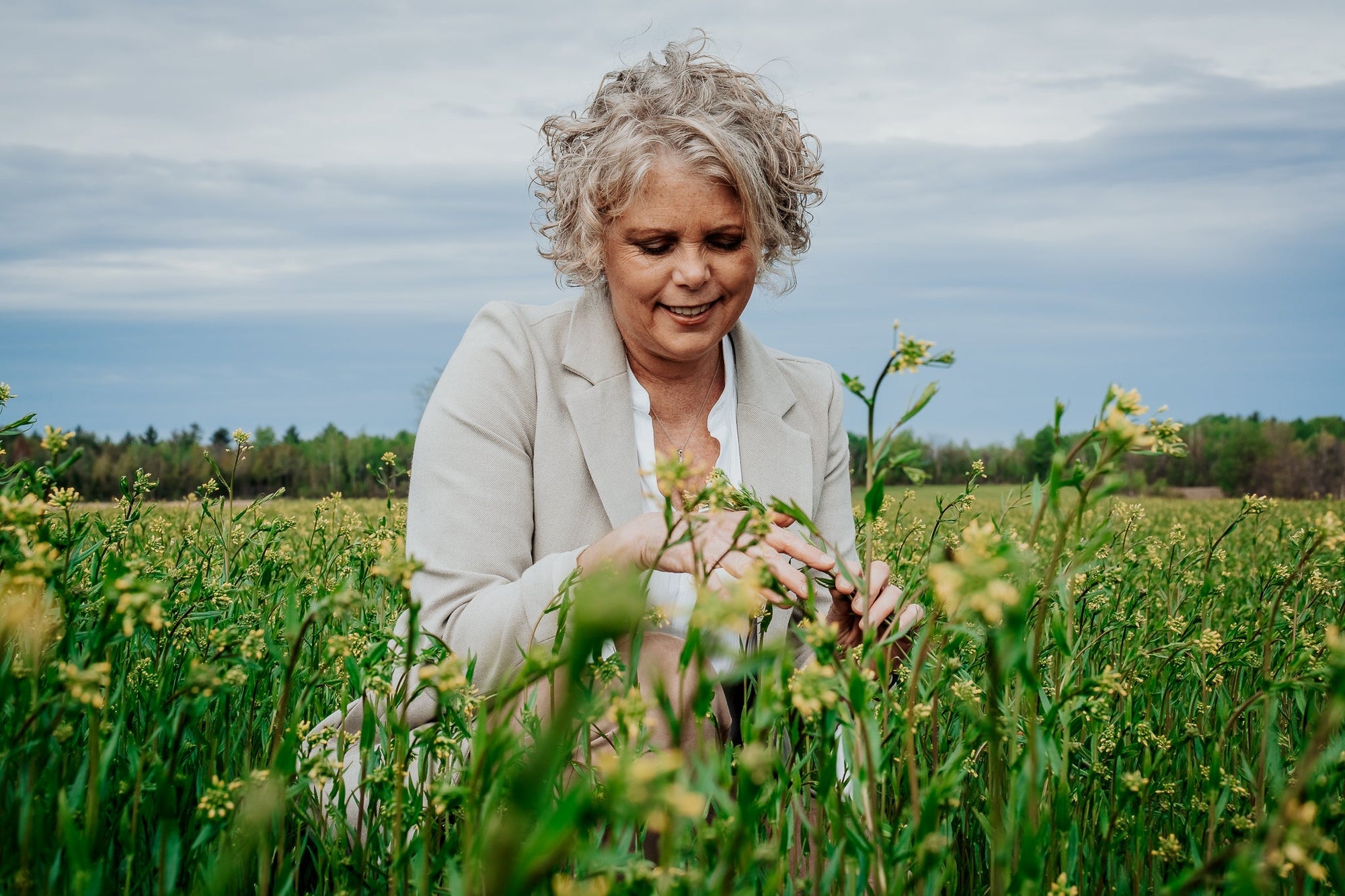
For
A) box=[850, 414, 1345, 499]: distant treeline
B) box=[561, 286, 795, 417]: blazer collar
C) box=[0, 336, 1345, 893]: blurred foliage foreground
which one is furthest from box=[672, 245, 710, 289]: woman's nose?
box=[850, 414, 1345, 499]: distant treeline

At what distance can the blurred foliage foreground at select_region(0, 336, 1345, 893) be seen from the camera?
0.91m

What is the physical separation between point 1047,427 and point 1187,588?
10.8ft

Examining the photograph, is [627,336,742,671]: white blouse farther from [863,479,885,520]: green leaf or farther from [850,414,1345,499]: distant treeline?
[850,414,1345,499]: distant treeline

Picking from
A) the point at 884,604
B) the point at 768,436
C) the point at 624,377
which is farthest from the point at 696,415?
the point at 884,604

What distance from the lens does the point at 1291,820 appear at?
84cm

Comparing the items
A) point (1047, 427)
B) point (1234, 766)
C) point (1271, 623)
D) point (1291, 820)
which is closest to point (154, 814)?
point (1047, 427)

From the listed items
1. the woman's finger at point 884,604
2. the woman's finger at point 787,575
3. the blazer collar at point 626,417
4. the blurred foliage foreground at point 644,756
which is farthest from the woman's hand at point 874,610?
the blazer collar at point 626,417

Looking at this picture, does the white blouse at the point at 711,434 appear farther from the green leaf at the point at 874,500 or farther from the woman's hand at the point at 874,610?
the green leaf at the point at 874,500

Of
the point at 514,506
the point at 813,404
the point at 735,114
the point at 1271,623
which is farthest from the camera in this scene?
the point at 813,404

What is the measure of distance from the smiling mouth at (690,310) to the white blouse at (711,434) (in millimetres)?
328

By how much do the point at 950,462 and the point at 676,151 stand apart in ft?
83.6

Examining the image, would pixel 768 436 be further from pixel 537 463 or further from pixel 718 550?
pixel 718 550

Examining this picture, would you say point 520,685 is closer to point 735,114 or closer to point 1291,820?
point 1291,820

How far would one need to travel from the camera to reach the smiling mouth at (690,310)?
337cm
